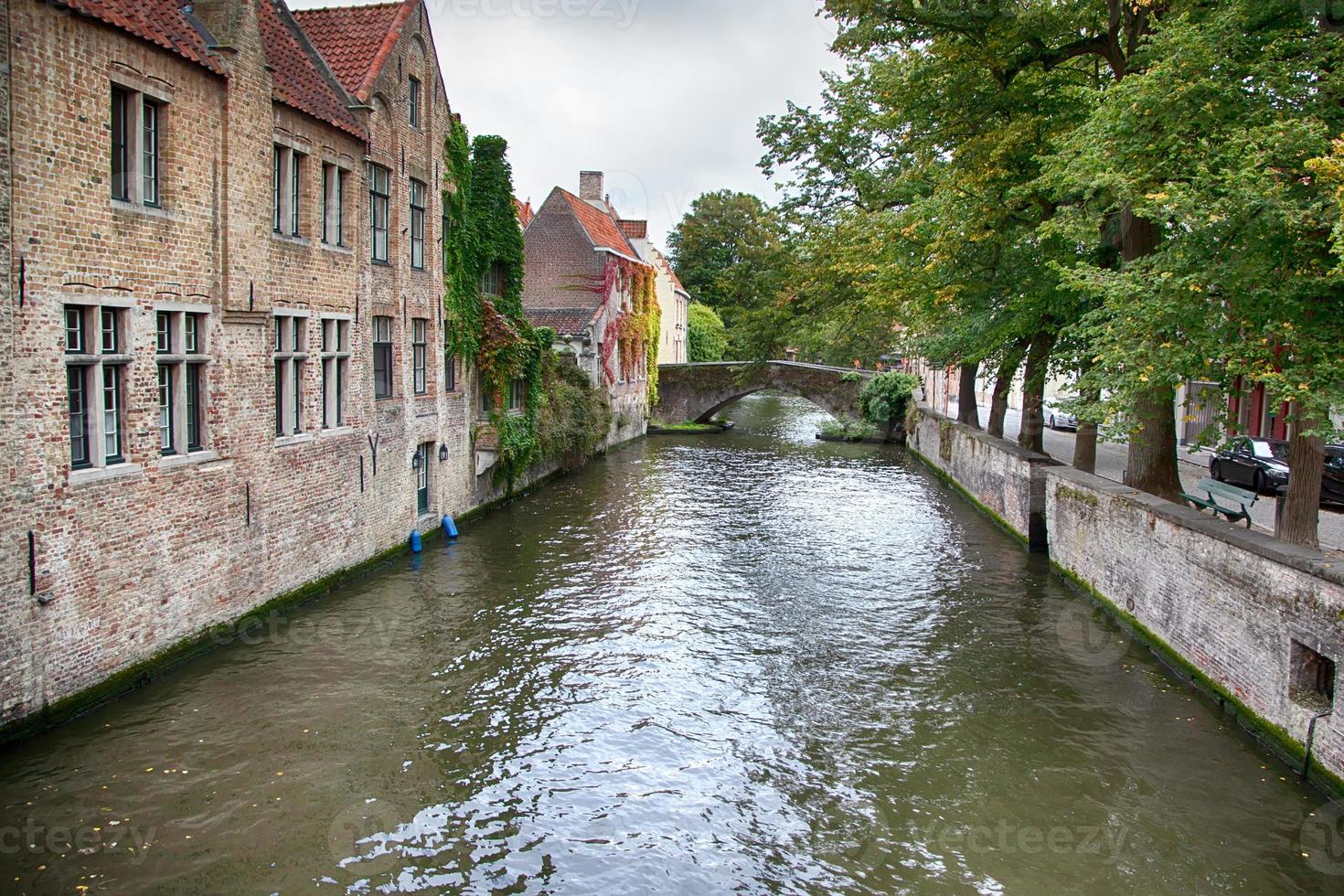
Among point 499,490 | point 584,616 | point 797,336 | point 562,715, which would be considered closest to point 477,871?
point 562,715

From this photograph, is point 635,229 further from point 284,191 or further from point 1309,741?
point 1309,741

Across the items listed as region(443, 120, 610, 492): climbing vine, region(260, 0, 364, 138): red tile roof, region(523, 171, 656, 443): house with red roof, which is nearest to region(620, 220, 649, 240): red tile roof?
region(523, 171, 656, 443): house with red roof

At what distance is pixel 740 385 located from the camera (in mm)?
43844

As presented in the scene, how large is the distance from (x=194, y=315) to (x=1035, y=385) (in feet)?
53.8

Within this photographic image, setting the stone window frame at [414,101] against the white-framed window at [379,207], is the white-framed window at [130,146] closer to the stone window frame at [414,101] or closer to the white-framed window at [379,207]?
the white-framed window at [379,207]

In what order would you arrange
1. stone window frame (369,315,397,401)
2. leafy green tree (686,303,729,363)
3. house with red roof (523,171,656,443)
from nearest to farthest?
stone window frame (369,315,397,401)
house with red roof (523,171,656,443)
leafy green tree (686,303,729,363)

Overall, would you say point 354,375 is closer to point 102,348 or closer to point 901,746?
point 102,348

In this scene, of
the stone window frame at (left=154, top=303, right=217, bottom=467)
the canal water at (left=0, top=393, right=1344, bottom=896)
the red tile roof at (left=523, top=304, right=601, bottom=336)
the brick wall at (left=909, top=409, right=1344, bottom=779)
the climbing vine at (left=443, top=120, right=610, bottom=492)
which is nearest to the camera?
the canal water at (left=0, top=393, right=1344, bottom=896)

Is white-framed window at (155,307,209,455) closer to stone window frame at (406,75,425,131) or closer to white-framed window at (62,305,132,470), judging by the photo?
white-framed window at (62,305,132,470)

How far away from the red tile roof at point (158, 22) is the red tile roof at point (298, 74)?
155 centimetres

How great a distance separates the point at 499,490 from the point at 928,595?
11230 millimetres

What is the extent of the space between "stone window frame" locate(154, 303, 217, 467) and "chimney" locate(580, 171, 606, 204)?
3411 cm

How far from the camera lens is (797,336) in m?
36.0

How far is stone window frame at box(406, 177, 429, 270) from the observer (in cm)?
1877
